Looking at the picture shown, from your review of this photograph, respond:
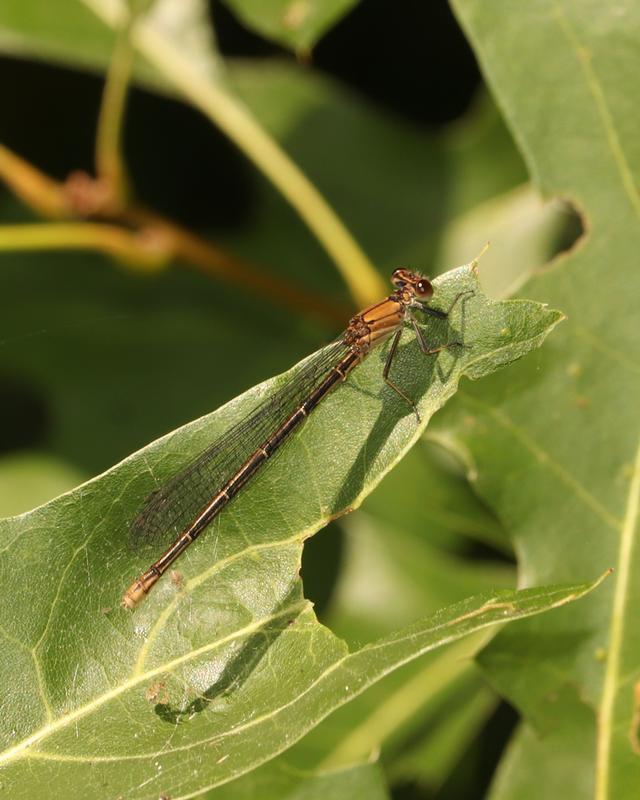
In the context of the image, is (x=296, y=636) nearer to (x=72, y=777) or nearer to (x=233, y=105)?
(x=72, y=777)

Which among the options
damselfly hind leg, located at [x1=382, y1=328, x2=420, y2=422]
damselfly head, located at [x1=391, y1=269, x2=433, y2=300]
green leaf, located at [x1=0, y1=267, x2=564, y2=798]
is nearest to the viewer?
green leaf, located at [x1=0, y1=267, x2=564, y2=798]

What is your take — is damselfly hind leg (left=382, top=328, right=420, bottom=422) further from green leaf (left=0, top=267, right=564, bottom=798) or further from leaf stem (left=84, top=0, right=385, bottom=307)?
leaf stem (left=84, top=0, right=385, bottom=307)

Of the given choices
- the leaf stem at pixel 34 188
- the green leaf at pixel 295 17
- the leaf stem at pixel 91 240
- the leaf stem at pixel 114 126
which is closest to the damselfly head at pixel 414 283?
the green leaf at pixel 295 17

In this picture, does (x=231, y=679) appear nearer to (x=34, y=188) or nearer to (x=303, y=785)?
(x=303, y=785)

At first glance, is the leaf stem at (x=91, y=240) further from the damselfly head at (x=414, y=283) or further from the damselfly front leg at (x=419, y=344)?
the damselfly front leg at (x=419, y=344)

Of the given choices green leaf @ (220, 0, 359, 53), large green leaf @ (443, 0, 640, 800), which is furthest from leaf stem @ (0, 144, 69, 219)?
large green leaf @ (443, 0, 640, 800)

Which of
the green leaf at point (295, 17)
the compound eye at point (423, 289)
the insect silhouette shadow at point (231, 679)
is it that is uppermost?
the green leaf at point (295, 17)


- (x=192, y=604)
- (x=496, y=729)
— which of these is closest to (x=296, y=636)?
(x=192, y=604)

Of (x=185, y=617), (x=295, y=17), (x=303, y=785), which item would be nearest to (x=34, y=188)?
(x=295, y=17)

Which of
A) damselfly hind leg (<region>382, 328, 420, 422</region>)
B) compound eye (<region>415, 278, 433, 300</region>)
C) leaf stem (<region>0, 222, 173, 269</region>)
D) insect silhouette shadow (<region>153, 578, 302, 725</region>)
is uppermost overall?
leaf stem (<region>0, 222, 173, 269</region>)

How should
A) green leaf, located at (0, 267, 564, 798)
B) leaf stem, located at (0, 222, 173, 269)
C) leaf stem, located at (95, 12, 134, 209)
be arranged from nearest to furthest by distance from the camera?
green leaf, located at (0, 267, 564, 798)
leaf stem, located at (0, 222, 173, 269)
leaf stem, located at (95, 12, 134, 209)
